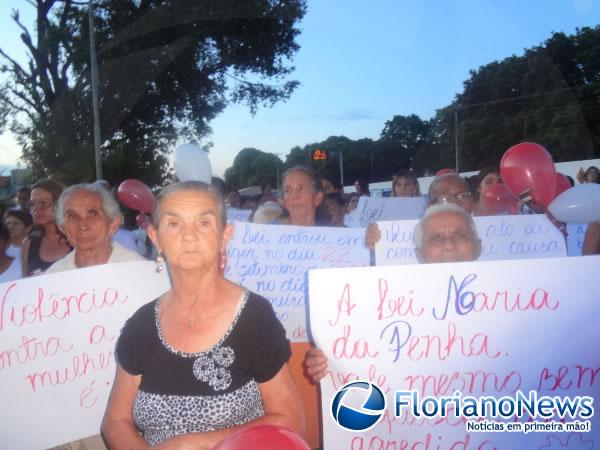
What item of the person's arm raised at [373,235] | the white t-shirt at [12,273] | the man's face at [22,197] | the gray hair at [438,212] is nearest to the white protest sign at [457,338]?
the gray hair at [438,212]

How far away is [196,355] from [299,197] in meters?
2.17

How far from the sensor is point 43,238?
154 inches

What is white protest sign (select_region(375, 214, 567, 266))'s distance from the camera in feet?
11.7

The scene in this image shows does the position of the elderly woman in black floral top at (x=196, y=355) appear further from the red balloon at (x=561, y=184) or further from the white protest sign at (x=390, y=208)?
the white protest sign at (x=390, y=208)

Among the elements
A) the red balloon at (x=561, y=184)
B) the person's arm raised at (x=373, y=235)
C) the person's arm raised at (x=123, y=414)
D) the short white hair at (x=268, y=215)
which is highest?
the red balloon at (x=561, y=184)

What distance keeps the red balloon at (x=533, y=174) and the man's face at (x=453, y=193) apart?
36cm

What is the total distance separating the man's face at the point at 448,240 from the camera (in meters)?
2.62

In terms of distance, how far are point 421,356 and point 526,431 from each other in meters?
0.44

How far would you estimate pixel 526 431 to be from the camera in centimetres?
202

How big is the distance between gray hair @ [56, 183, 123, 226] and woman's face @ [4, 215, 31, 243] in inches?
107

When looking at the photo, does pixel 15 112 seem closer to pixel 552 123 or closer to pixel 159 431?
pixel 159 431

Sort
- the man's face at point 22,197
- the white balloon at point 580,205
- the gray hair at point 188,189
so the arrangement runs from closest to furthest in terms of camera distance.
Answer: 1. the gray hair at point 188,189
2. the white balloon at point 580,205
3. the man's face at point 22,197

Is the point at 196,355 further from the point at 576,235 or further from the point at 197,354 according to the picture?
the point at 576,235

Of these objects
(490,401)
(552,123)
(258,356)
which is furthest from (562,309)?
(552,123)
